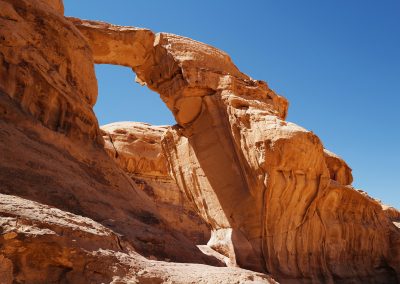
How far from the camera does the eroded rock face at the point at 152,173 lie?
23.2 m

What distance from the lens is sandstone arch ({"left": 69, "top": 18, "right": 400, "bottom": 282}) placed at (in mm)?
11930

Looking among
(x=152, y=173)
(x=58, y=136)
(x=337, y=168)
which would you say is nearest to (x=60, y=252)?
(x=58, y=136)

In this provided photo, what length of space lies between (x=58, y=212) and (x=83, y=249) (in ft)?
Answer: 2.07

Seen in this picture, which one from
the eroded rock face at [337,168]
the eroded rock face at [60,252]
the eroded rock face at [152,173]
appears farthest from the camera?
the eroded rock face at [152,173]

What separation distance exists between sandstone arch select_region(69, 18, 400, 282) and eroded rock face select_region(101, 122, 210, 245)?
8.61 m

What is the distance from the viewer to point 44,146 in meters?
6.94

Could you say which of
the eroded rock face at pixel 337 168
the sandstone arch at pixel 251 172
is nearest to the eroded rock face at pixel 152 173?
the sandstone arch at pixel 251 172

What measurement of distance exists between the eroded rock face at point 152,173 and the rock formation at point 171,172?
28.4ft

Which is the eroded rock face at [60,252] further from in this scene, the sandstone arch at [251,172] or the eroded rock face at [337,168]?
the eroded rock face at [337,168]

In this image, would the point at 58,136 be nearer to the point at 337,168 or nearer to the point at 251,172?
the point at 251,172

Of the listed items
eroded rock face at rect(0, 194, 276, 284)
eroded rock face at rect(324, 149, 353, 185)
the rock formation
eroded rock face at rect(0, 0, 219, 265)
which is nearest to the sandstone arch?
the rock formation

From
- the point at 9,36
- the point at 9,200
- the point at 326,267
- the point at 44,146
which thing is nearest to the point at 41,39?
the point at 9,36

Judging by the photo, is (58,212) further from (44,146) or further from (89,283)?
(44,146)

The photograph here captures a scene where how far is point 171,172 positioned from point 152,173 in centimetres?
922
